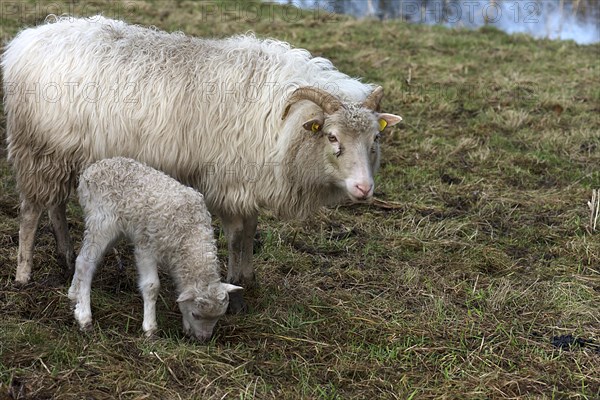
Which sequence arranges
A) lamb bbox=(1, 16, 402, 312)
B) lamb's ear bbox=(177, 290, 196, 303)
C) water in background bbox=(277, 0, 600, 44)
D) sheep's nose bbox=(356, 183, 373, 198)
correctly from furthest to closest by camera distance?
water in background bbox=(277, 0, 600, 44)
lamb bbox=(1, 16, 402, 312)
sheep's nose bbox=(356, 183, 373, 198)
lamb's ear bbox=(177, 290, 196, 303)

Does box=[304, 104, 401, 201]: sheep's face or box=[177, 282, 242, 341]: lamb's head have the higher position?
box=[304, 104, 401, 201]: sheep's face

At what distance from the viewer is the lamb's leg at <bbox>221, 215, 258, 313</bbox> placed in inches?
180

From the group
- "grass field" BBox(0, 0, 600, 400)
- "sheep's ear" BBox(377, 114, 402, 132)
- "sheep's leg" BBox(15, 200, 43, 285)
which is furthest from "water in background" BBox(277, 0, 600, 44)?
"sheep's leg" BBox(15, 200, 43, 285)

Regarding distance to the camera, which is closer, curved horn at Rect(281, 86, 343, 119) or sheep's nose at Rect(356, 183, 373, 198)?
sheep's nose at Rect(356, 183, 373, 198)

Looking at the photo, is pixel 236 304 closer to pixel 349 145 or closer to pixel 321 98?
pixel 349 145

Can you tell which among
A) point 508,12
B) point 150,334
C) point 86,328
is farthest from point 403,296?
point 508,12

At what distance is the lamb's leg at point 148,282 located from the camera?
12.5 feet

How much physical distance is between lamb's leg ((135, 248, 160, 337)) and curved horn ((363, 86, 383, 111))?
1.55 m

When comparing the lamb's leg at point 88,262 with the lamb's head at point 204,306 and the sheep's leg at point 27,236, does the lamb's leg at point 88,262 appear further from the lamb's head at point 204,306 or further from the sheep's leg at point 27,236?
the sheep's leg at point 27,236

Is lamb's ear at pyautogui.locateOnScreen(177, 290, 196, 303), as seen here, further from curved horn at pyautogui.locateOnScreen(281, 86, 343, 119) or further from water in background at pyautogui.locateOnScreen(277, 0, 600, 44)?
water in background at pyautogui.locateOnScreen(277, 0, 600, 44)

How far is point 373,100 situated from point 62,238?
7.37 feet

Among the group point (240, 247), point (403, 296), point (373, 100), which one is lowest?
point (403, 296)

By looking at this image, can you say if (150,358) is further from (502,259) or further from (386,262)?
(502,259)

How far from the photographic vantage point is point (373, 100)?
4324 mm
